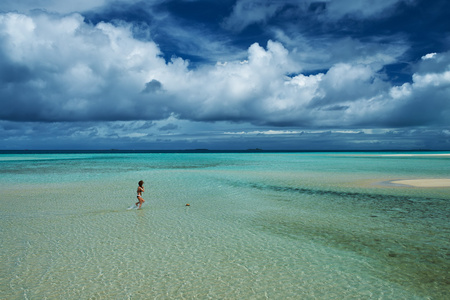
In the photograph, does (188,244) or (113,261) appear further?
(188,244)

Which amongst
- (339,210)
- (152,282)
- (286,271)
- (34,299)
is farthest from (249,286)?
(339,210)

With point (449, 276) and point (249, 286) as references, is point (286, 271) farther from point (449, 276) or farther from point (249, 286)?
point (449, 276)

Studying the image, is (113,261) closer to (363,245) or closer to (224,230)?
(224,230)

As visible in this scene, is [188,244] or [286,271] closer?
[286,271]

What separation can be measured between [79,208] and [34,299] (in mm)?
11401

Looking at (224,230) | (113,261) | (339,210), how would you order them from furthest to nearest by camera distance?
(339,210)
(224,230)
(113,261)

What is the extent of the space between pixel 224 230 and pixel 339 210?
7.34m

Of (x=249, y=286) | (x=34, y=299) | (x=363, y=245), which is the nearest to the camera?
(x=34, y=299)

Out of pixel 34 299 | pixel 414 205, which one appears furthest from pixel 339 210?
pixel 34 299

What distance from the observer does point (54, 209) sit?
17.4 m

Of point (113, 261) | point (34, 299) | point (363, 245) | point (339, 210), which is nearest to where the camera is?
point (34, 299)

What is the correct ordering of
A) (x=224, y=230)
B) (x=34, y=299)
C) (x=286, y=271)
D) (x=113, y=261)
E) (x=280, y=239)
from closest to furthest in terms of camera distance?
(x=34, y=299), (x=286, y=271), (x=113, y=261), (x=280, y=239), (x=224, y=230)

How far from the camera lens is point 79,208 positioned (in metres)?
Result: 17.8

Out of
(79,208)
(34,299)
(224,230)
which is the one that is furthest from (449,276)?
(79,208)
